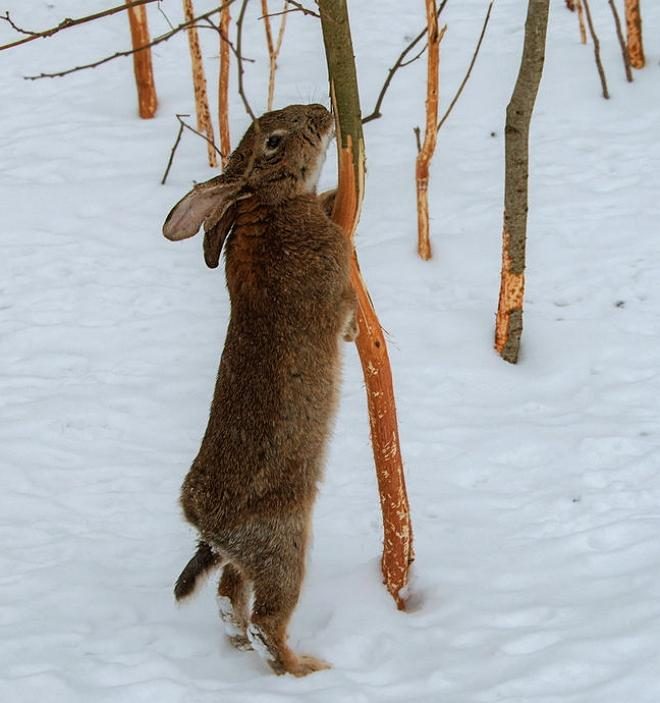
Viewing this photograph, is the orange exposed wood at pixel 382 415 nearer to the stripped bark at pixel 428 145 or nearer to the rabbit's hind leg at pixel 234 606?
the rabbit's hind leg at pixel 234 606

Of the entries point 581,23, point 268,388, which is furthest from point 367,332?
point 581,23

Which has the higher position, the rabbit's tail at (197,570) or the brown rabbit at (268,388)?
the brown rabbit at (268,388)

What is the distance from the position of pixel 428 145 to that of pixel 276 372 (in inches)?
122

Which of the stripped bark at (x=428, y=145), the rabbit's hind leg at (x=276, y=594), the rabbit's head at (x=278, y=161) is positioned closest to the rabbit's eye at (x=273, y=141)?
the rabbit's head at (x=278, y=161)

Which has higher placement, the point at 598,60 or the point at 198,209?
the point at 198,209

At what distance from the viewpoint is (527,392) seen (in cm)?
550

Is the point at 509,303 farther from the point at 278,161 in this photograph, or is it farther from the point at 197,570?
the point at 197,570

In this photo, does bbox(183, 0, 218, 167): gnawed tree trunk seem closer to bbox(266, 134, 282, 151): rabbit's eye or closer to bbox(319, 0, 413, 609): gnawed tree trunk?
bbox(266, 134, 282, 151): rabbit's eye

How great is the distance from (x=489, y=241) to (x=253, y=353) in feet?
11.3

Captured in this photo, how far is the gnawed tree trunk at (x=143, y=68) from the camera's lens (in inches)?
324

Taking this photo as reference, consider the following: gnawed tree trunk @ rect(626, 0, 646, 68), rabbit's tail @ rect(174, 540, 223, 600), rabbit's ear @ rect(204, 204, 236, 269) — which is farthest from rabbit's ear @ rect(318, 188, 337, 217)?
gnawed tree trunk @ rect(626, 0, 646, 68)

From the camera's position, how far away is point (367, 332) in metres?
3.80

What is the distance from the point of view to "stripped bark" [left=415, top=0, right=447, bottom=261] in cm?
599

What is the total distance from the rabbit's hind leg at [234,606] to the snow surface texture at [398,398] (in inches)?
3.4
